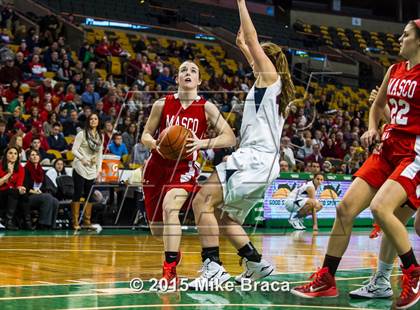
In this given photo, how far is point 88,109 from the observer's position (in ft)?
57.3

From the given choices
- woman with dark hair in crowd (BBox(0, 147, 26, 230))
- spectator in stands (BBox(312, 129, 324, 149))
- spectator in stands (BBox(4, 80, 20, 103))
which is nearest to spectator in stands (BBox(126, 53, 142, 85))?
spectator in stands (BBox(4, 80, 20, 103))

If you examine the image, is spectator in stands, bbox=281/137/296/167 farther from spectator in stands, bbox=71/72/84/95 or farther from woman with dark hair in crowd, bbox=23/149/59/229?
woman with dark hair in crowd, bbox=23/149/59/229

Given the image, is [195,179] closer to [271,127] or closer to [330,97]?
[271,127]

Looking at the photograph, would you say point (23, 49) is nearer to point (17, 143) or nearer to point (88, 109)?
point (88, 109)

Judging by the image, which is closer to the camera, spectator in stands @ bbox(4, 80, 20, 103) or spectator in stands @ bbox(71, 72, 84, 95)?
spectator in stands @ bbox(4, 80, 20, 103)

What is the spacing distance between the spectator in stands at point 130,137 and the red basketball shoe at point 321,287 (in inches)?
408

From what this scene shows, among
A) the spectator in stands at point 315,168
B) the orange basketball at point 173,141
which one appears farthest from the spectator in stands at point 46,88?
the orange basketball at point 173,141

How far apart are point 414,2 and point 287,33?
10905 millimetres

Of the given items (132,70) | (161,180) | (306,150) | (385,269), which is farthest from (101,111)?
(385,269)

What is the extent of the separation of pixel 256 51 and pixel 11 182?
847 centimetres

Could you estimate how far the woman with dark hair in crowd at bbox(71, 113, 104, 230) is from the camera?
13.9 meters

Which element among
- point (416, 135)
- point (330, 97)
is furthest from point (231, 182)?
point (330, 97)

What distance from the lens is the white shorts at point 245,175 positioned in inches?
250

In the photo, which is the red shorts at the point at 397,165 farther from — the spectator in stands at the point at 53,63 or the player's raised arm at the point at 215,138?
the spectator in stands at the point at 53,63
